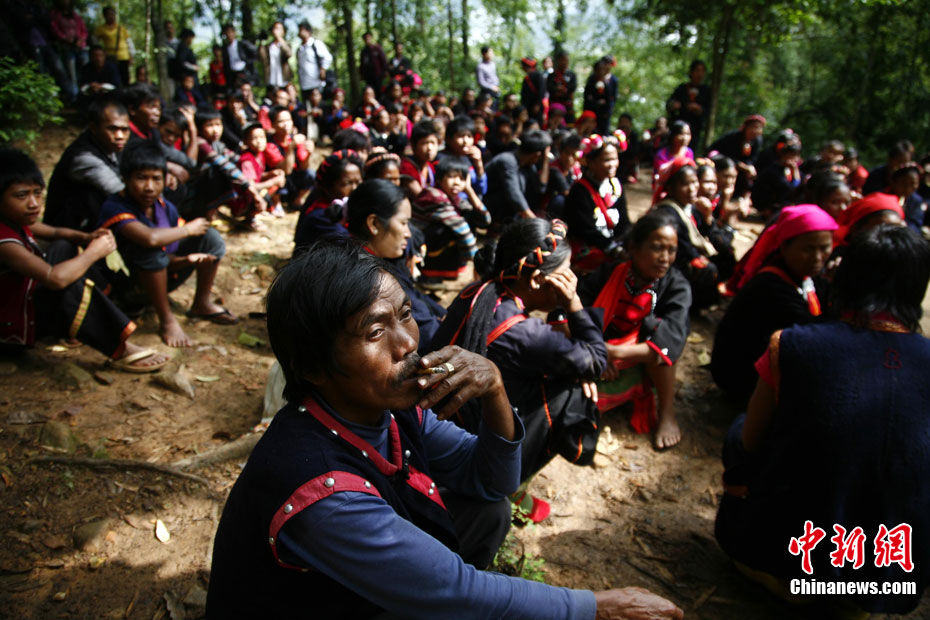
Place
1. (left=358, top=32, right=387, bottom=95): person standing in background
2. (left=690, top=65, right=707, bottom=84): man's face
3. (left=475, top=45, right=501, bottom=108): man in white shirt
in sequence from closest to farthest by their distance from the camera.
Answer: (left=690, top=65, right=707, bottom=84): man's face → (left=358, top=32, right=387, bottom=95): person standing in background → (left=475, top=45, right=501, bottom=108): man in white shirt

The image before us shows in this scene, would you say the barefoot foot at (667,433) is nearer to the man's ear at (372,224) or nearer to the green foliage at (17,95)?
the man's ear at (372,224)

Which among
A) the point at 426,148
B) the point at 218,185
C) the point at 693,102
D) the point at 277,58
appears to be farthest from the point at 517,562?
the point at 277,58

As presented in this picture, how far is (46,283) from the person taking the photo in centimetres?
347

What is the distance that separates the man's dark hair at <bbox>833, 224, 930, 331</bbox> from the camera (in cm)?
243

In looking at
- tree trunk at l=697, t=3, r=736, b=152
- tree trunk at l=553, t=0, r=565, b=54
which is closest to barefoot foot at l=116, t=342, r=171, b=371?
tree trunk at l=697, t=3, r=736, b=152

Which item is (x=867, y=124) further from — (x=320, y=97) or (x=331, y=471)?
(x=331, y=471)

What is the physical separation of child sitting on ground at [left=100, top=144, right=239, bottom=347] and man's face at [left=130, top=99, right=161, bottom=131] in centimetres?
224

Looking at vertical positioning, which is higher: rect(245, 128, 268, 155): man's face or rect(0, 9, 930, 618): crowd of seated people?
rect(245, 128, 268, 155): man's face

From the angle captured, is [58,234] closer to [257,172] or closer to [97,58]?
[257,172]

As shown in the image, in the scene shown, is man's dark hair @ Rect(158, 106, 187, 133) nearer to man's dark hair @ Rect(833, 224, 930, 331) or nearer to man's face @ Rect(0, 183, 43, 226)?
man's face @ Rect(0, 183, 43, 226)

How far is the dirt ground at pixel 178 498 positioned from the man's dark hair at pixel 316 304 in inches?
59.3

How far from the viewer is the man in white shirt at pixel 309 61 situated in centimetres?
1250

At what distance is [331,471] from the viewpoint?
57.5 inches

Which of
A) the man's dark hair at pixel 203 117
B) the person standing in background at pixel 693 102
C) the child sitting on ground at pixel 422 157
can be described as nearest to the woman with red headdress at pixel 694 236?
the child sitting on ground at pixel 422 157
